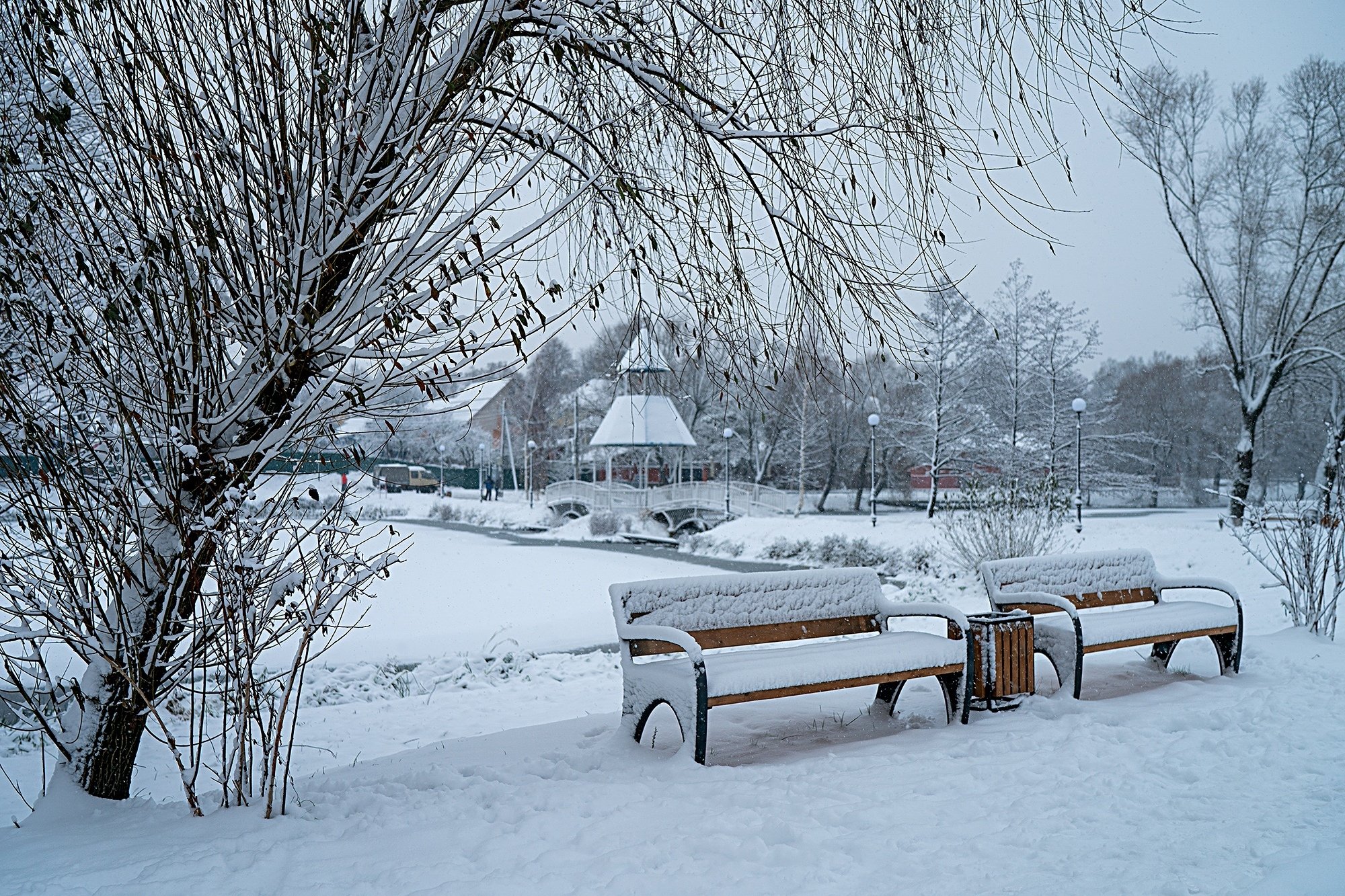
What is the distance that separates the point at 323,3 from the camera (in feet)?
9.66

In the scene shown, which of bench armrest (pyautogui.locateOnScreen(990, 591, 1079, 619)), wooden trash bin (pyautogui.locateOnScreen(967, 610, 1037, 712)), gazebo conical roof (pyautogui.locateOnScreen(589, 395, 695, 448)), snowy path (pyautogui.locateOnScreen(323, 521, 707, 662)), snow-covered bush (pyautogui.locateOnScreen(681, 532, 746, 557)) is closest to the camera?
wooden trash bin (pyautogui.locateOnScreen(967, 610, 1037, 712))

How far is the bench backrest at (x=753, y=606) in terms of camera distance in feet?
14.0

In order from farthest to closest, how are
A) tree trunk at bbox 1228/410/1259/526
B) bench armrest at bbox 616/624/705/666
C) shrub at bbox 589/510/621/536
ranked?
shrub at bbox 589/510/621/536 → tree trunk at bbox 1228/410/1259/526 → bench armrest at bbox 616/624/705/666

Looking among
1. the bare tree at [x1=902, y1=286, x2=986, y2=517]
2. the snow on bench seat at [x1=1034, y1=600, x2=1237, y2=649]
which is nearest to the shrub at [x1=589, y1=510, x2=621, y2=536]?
the bare tree at [x1=902, y1=286, x2=986, y2=517]

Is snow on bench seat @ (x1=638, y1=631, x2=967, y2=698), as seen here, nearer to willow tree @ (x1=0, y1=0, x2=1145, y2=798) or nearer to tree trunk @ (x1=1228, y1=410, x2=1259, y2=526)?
willow tree @ (x1=0, y1=0, x2=1145, y2=798)

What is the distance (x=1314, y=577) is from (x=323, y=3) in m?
7.23

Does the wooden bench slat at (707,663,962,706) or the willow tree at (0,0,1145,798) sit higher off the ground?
the willow tree at (0,0,1145,798)

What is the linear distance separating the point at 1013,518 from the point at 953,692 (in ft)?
26.2

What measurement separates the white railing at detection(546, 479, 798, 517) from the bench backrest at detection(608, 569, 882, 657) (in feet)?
71.7

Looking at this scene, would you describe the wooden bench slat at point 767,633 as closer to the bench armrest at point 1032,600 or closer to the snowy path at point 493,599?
the bench armrest at point 1032,600

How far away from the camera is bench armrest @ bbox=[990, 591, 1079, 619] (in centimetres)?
505

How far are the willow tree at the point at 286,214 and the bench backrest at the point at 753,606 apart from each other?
1.23m

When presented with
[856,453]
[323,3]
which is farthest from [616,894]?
[856,453]

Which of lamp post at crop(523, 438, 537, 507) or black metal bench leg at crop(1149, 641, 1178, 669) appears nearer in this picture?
black metal bench leg at crop(1149, 641, 1178, 669)
